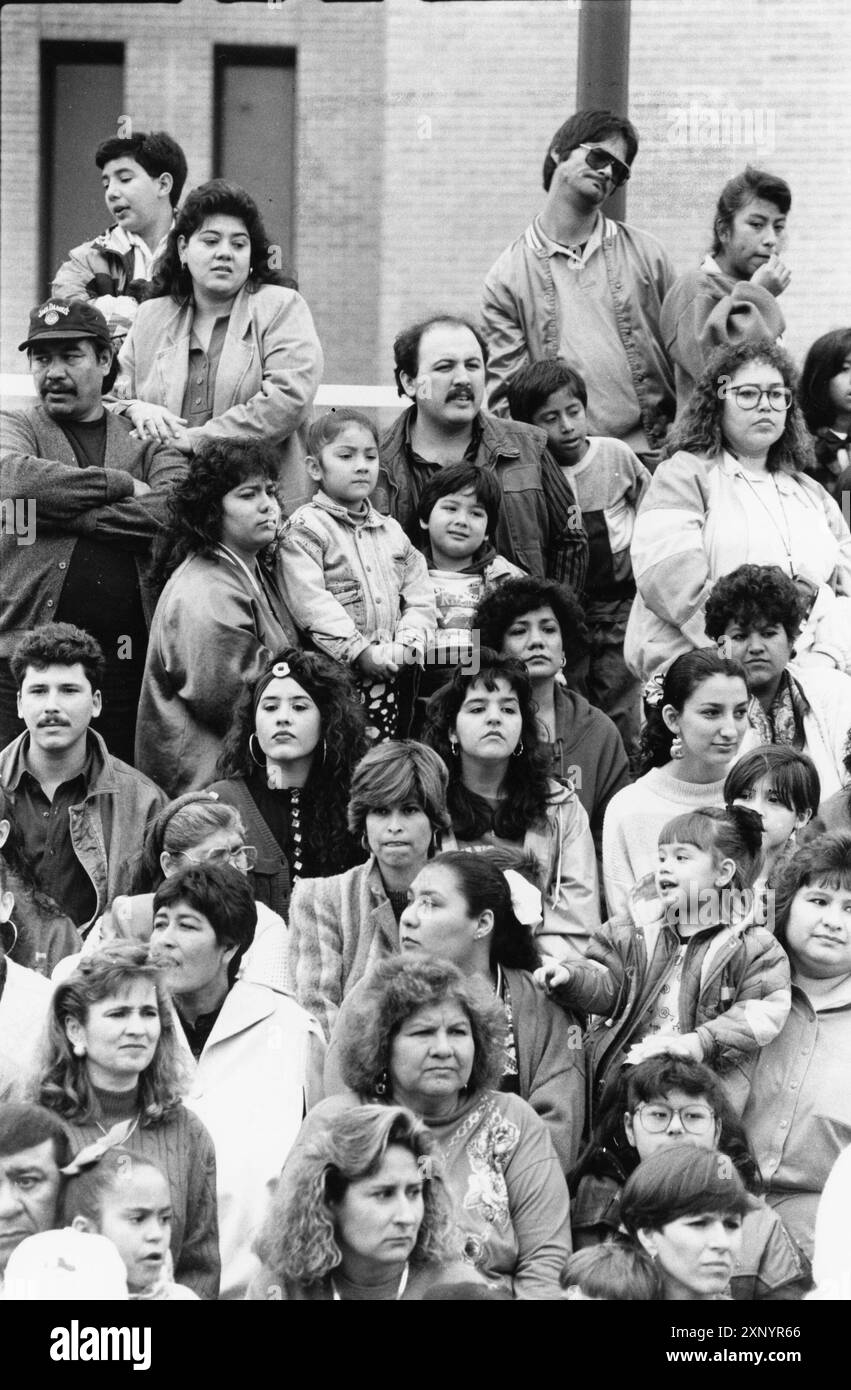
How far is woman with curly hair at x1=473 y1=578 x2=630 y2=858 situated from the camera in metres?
6.79

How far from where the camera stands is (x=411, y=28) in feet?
45.2

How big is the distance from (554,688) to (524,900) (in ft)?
3.75

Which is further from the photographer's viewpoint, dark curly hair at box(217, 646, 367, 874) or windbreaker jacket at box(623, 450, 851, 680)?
windbreaker jacket at box(623, 450, 851, 680)

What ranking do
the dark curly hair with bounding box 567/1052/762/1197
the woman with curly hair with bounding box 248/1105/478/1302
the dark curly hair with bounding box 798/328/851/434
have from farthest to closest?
the dark curly hair with bounding box 798/328/851/434, the dark curly hair with bounding box 567/1052/762/1197, the woman with curly hair with bounding box 248/1105/478/1302

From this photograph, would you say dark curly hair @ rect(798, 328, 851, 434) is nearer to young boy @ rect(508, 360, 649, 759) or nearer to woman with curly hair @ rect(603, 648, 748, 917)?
young boy @ rect(508, 360, 649, 759)

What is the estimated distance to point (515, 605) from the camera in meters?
6.83

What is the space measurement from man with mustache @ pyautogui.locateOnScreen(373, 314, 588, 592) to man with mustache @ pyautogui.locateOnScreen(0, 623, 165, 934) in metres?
1.30

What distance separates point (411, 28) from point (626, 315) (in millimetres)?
6010

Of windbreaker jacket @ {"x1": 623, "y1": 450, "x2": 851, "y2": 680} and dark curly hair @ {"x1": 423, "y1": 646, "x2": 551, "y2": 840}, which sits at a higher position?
windbreaker jacket @ {"x1": 623, "y1": 450, "x2": 851, "y2": 680}

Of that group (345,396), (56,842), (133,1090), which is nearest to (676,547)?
(56,842)

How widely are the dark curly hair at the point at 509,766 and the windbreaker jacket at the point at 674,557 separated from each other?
686 millimetres

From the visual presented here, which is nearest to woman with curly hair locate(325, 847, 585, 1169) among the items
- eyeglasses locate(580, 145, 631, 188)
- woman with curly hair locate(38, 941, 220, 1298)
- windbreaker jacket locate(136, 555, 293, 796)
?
woman with curly hair locate(38, 941, 220, 1298)
